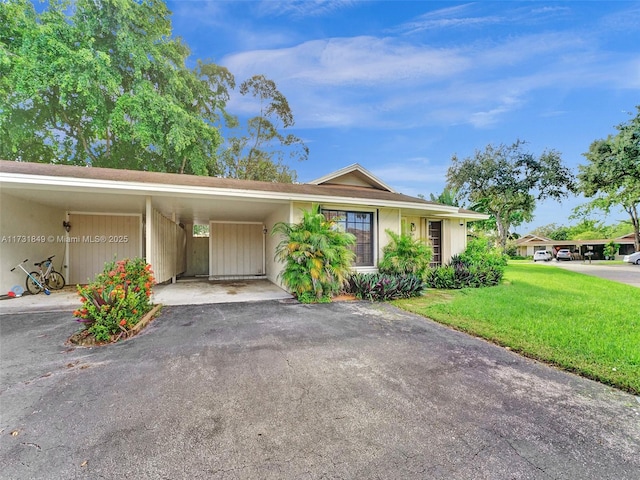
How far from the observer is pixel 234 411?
231 cm

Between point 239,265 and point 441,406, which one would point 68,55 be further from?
point 441,406

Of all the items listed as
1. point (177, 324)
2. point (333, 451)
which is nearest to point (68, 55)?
point (177, 324)

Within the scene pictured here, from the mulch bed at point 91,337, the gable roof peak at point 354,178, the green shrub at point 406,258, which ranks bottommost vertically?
the mulch bed at point 91,337

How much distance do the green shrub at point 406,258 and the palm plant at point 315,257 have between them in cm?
211

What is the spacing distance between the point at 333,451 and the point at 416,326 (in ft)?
11.1

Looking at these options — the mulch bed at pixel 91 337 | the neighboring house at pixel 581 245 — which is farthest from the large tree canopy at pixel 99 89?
the neighboring house at pixel 581 245

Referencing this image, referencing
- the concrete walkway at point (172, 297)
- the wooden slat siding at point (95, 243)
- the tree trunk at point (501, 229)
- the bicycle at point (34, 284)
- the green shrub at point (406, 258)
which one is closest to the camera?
the concrete walkway at point (172, 297)

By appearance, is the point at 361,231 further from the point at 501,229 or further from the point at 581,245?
the point at 581,245

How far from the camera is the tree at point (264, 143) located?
20188 millimetres

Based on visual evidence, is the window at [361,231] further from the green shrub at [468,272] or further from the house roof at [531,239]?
the house roof at [531,239]

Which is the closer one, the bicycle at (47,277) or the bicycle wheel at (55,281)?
the bicycle at (47,277)

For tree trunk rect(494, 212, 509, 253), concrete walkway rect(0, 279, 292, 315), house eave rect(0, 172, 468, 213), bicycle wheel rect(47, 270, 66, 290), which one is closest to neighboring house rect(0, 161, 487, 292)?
house eave rect(0, 172, 468, 213)

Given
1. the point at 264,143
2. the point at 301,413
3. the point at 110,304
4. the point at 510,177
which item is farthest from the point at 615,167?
the point at 110,304

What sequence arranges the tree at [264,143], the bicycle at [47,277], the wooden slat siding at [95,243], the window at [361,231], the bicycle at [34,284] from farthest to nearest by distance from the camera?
the tree at [264,143] < the wooden slat siding at [95,243] < the window at [361,231] < the bicycle at [47,277] < the bicycle at [34,284]
